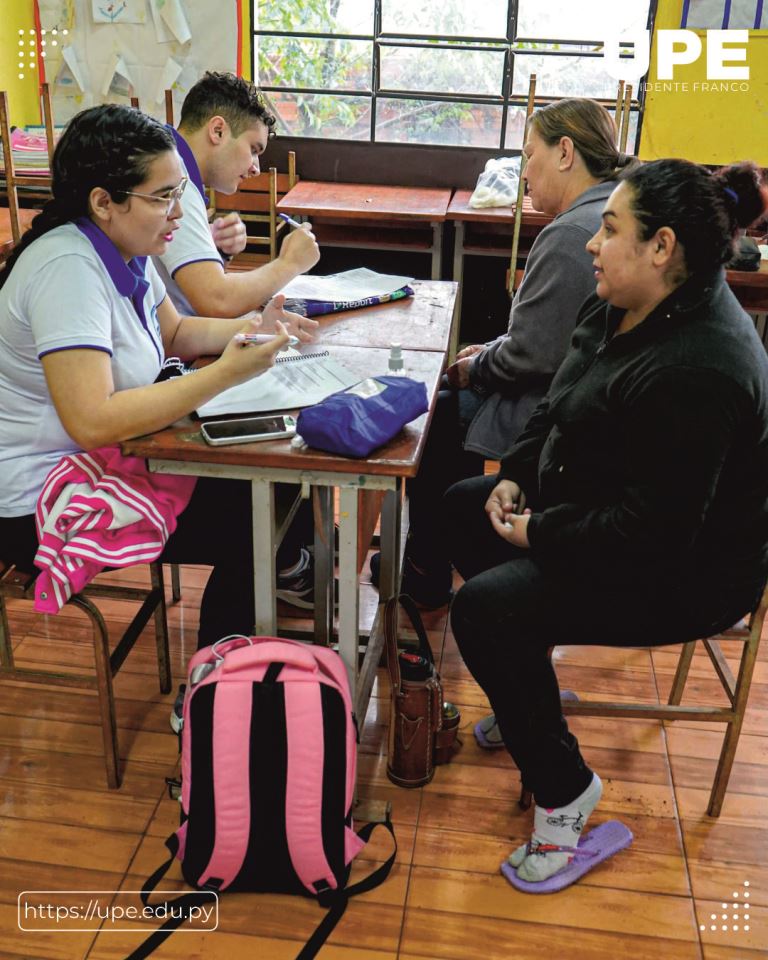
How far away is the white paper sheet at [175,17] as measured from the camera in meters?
4.16

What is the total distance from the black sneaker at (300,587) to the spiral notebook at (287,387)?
785 millimetres

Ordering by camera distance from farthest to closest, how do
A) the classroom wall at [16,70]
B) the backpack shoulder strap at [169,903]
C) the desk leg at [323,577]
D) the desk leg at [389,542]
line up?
the classroom wall at [16,70] < the desk leg at [389,542] < the desk leg at [323,577] < the backpack shoulder strap at [169,903]

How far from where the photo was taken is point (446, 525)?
249 cm

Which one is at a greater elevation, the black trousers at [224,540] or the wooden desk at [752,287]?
the wooden desk at [752,287]

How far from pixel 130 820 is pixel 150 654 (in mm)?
568

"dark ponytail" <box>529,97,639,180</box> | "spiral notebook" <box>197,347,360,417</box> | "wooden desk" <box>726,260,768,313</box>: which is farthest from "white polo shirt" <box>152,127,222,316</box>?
"wooden desk" <box>726,260,768,313</box>

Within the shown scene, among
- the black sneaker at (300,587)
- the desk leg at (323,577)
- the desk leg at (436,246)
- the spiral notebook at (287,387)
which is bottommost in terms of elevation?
the black sneaker at (300,587)

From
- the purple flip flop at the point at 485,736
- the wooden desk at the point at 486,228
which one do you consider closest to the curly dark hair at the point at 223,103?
the purple flip flop at the point at 485,736

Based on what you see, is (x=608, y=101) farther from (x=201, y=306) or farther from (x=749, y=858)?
(x=749, y=858)

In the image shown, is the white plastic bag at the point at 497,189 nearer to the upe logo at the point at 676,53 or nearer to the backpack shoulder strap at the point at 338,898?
the upe logo at the point at 676,53

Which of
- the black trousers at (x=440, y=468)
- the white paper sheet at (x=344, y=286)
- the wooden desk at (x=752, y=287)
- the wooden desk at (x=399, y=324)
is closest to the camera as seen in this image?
the wooden desk at (x=399, y=324)

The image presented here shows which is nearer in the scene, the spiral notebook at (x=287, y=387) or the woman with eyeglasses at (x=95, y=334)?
the woman with eyeglasses at (x=95, y=334)

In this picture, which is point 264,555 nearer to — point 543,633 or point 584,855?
point 543,633

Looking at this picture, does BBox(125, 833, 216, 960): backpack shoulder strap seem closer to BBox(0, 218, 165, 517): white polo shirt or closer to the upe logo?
BBox(0, 218, 165, 517): white polo shirt
